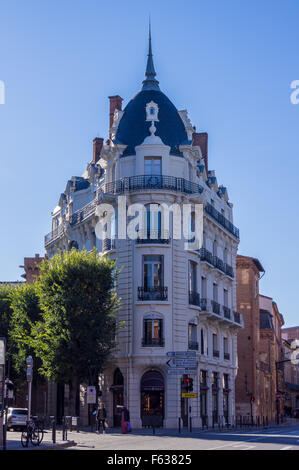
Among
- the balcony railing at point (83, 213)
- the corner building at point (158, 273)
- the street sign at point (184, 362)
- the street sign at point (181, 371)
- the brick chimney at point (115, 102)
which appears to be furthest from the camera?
the brick chimney at point (115, 102)

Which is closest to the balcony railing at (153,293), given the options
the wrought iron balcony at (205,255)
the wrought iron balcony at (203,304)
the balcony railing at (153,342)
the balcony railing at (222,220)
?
the balcony railing at (153,342)

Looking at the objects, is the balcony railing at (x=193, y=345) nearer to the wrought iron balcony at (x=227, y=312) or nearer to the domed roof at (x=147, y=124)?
the wrought iron balcony at (x=227, y=312)

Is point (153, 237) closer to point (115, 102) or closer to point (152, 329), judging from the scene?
point (152, 329)

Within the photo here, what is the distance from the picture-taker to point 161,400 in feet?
145

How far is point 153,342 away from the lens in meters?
44.2

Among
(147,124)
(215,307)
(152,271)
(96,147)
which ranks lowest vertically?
(215,307)

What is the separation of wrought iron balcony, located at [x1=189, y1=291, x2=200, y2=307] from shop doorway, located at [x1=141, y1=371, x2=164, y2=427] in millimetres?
5286

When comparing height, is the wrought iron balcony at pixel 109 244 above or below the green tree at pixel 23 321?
above

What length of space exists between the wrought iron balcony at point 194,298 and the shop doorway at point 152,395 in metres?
5.29

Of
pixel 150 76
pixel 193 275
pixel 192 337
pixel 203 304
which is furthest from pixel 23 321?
pixel 150 76

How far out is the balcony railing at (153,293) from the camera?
4453 centimetres

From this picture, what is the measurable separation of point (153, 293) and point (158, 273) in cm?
140

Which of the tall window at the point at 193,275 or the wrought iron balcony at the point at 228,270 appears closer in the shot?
the tall window at the point at 193,275
